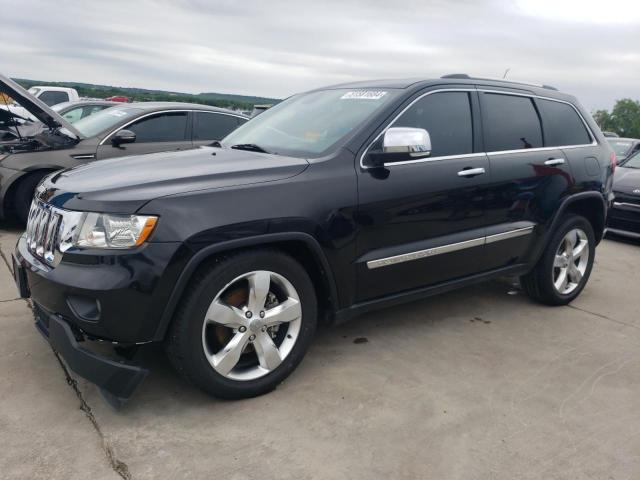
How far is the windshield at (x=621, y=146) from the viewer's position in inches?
396

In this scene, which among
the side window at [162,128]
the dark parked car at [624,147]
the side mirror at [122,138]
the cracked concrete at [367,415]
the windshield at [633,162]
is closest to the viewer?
the cracked concrete at [367,415]

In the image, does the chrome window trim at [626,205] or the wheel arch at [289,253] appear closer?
the wheel arch at [289,253]

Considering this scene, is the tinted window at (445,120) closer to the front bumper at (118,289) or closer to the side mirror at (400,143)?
the side mirror at (400,143)

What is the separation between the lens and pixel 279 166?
307cm

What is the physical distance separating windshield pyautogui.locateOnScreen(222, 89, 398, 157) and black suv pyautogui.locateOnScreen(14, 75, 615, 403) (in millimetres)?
15

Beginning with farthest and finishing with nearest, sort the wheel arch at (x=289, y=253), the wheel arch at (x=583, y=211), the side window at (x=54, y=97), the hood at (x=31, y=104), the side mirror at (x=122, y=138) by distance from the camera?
the side window at (x=54, y=97)
the side mirror at (x=122, y=138)
the hood at (x=31, y=104)
the wheel arch at (x=583, y=211)
the wheel arch at (x=289, y=253)

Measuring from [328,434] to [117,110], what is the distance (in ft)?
19.4

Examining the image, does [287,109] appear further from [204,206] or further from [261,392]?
[261,392]

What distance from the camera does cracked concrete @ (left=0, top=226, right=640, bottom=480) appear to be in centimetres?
251

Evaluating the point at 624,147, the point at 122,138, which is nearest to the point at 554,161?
the point at 122,138

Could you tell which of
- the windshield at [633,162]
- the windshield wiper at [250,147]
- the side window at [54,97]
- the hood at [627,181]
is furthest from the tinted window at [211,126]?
the side window at [54,97]

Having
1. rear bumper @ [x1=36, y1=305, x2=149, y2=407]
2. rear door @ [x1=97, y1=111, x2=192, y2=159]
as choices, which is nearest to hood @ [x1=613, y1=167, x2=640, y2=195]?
rear door @ [x1=97, y1=111, x2=192, y2=159]

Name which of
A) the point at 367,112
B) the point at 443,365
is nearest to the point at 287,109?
the point at 367,112

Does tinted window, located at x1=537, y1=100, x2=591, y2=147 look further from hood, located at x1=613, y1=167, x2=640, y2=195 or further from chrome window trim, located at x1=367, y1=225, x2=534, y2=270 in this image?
hood, located at x1=613, y1=167, x2=640, y2=195
